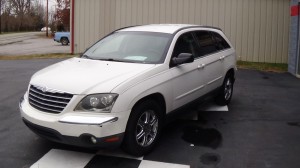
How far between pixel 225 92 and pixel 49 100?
405 cm

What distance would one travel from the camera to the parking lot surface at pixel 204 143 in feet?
15.5

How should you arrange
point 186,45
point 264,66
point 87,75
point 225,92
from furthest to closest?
point 264,66
point 225,92
point 186,45
point 87,75

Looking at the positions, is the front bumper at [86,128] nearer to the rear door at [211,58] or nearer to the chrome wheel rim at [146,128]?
the chrome wheel rim at [146,128]

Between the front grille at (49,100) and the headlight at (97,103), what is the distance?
0.17m

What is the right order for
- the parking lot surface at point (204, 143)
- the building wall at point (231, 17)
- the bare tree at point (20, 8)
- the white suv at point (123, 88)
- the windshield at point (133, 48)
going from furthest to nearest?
the bare tree at point (20, 8)
the building wall at point (231, 17)
the windshield at point (133, 48)
the parking lot surface at point (204, 143)
the white suv at point (123, 88)

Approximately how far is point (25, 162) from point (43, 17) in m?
91.2

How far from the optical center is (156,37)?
5.93 m

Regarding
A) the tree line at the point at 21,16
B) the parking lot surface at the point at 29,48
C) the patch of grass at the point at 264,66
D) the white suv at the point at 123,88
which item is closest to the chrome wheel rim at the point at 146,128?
the white suv at the point at 123,88

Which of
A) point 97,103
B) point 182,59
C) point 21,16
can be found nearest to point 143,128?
point 97,103

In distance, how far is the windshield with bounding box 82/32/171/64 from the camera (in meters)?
5.52

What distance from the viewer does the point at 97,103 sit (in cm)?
434

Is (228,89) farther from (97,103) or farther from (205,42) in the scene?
(97,103)

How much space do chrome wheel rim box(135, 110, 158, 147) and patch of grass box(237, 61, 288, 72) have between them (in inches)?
369

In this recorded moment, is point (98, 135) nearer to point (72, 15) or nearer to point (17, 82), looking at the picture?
point (17, 82)
